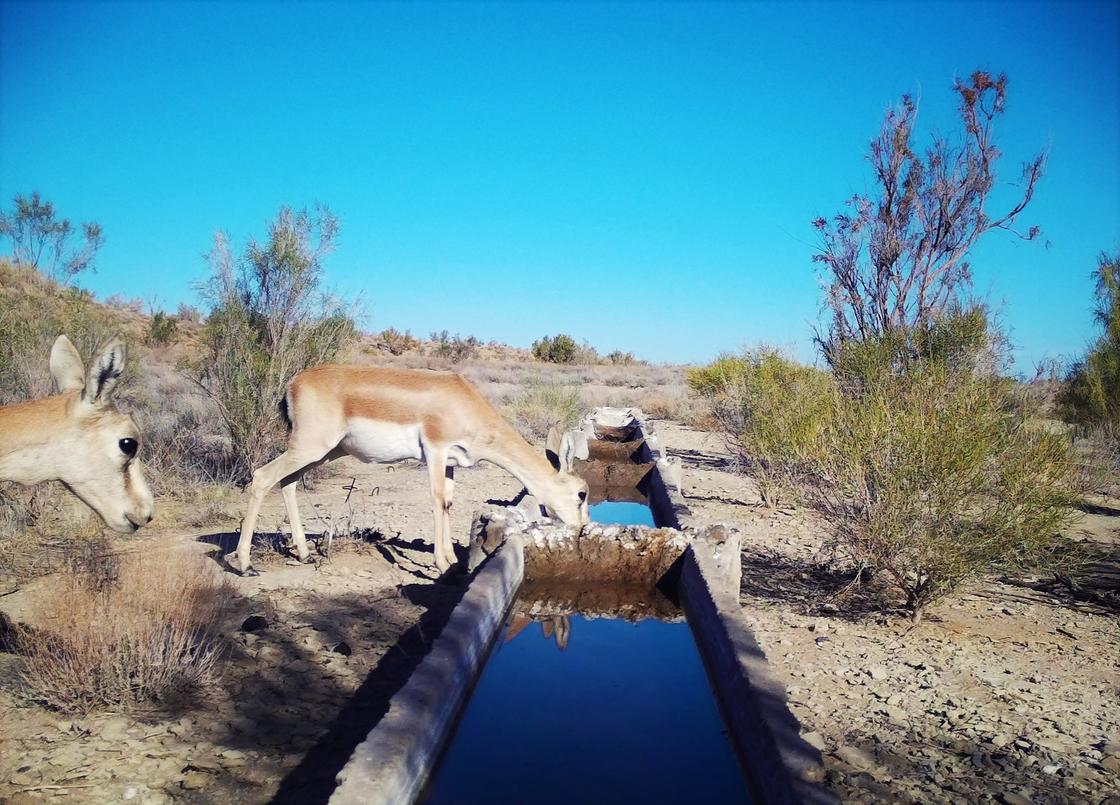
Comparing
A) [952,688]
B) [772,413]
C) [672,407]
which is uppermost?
[672,407]

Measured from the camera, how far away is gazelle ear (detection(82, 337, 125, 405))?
3.63m

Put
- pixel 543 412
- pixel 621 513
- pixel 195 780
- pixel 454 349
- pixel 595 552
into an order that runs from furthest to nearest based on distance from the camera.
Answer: pixel 454 349, pixel 543 412, pixel 621 513, pixel 595 552, pixel 195 780

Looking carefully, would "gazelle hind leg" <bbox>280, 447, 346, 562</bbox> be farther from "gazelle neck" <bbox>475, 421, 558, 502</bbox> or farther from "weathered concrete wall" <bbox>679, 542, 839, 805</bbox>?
"weathered concrete wall" <bbox>679, 542, 839, 805</bbox>

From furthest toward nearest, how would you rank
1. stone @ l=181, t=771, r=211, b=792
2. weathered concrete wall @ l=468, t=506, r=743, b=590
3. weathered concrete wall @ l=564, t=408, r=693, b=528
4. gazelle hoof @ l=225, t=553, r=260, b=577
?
weathered concrete wall @ l=564, t=408, r=693, b=528 < weathered concrete wall @ l=468, t=506, r=743, b=590 < gazelle hoof @ l=225, t=553, r=260, b=577 < stone @ l=181, t=771, r=211, b=792

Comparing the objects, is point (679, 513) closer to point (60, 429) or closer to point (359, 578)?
point (359, 578)

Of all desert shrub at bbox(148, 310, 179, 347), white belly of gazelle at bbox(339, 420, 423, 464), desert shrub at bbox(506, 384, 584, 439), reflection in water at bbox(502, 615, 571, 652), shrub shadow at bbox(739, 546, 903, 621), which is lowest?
reflection in water at bbox(502, 615, 571, 652)

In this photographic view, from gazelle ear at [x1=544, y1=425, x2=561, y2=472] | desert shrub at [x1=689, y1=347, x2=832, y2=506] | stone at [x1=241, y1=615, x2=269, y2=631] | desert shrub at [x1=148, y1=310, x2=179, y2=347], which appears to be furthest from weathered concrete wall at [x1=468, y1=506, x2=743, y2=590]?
desert shrub at [x1=148, y1=310, x2=179, y2=347]

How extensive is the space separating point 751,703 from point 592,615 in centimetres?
253

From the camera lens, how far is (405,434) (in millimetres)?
6852

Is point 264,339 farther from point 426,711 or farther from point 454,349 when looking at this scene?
point 454,349

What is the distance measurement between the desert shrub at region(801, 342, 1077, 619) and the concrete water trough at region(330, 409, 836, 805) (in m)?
1.15

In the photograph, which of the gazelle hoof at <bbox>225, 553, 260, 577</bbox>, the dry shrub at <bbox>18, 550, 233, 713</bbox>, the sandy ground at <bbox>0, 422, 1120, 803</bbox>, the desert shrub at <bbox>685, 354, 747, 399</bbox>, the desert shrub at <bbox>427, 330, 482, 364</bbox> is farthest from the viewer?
the desert shrub at <bbox>427, 330, 482, 364</bbox>

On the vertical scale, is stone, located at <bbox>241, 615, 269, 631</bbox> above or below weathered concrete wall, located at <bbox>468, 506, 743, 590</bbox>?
below

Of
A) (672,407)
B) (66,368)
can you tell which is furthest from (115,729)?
(672,407)
